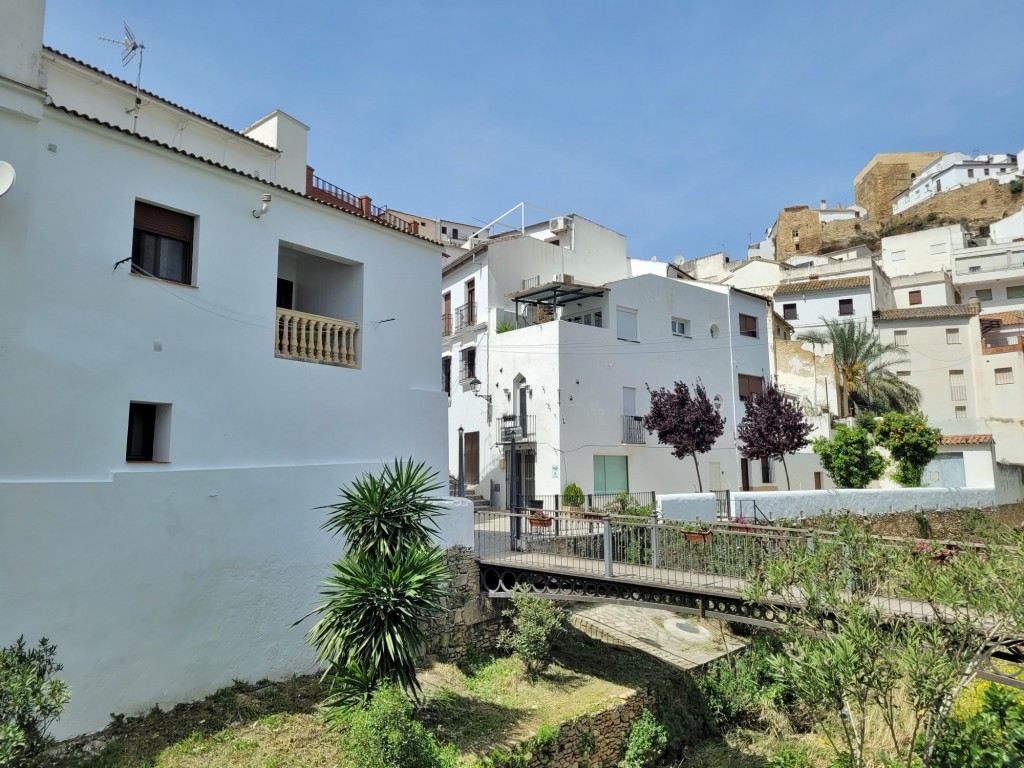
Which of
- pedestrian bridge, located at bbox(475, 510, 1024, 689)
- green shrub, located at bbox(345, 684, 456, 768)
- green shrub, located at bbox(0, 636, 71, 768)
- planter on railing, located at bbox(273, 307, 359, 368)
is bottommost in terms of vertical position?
green shrub, located at bbox(345, 684, 456, 768)

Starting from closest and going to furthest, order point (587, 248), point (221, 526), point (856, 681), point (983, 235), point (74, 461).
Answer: point (856, 681), point (74, 461), point (221, 526), point (587, 248), point (983, 235)

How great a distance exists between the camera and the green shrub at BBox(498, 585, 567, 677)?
12.3 m

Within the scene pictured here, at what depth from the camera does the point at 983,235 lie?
1964 inches

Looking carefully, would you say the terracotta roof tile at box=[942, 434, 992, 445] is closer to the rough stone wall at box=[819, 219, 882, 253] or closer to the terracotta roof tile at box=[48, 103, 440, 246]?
the terracotta roof tile at box=[48, 103, 440, 246]

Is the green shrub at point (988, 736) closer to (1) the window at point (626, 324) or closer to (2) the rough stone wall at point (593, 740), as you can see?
(2) the rough stone wall at point (593, 740)

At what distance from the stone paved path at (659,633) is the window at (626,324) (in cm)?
970

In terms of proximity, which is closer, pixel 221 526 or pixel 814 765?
pixel 221 526

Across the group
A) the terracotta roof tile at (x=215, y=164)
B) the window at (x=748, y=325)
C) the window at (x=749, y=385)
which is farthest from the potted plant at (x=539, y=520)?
the window at (x=748, y=325)

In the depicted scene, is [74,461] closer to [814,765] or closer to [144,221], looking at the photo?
[144,221]

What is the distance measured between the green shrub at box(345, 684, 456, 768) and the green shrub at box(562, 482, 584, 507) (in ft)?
35.2

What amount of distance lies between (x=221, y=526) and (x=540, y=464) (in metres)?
11.9

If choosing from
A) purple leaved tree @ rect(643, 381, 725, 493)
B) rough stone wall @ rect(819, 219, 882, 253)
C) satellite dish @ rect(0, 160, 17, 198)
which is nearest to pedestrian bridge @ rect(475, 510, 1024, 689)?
purple leaved tree @ rect(643, 381, 725, 493)

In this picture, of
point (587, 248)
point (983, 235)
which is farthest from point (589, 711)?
point (983, 235)

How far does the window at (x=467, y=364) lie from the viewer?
77.5 ft
